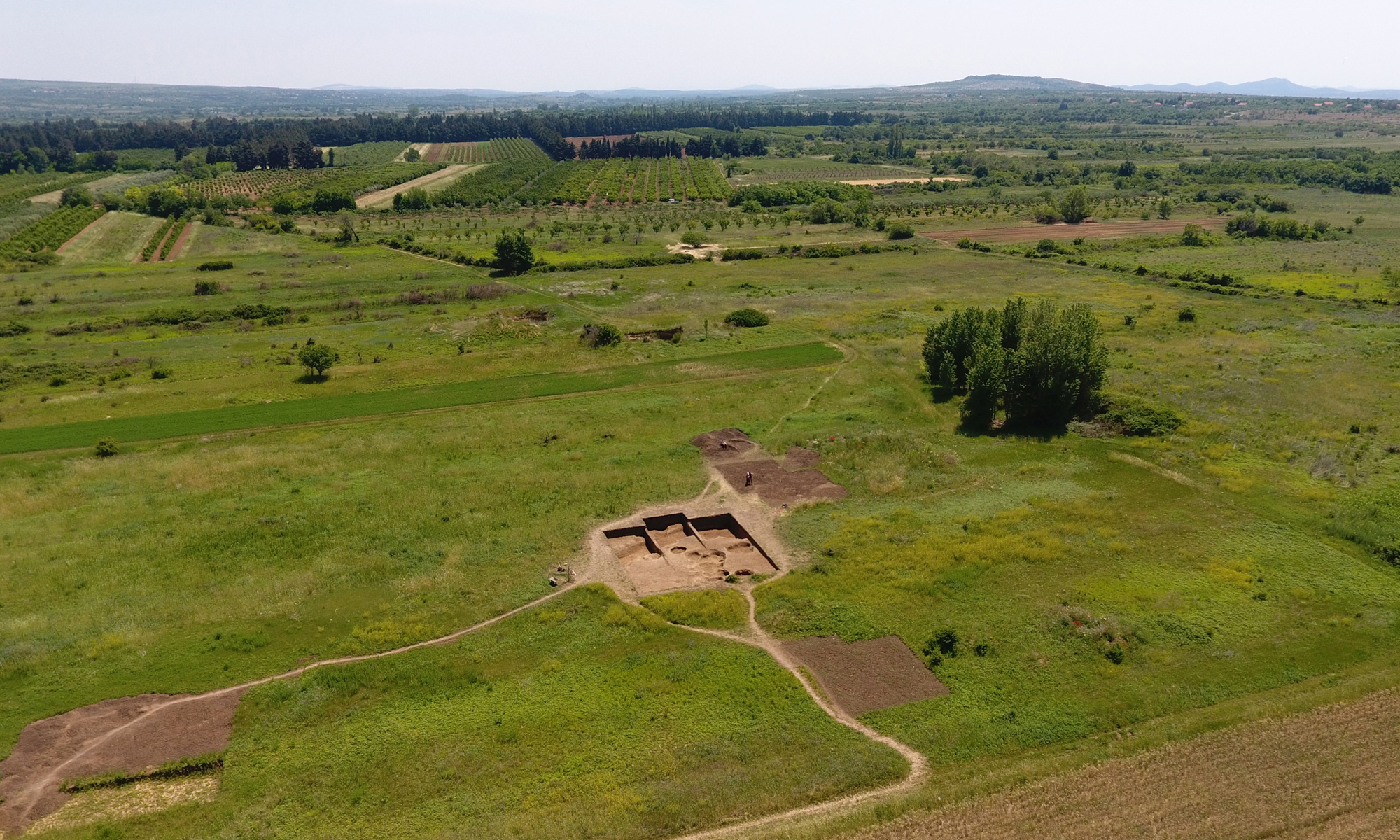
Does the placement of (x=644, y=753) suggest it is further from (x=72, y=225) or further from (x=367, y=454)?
(x=72, y=225)

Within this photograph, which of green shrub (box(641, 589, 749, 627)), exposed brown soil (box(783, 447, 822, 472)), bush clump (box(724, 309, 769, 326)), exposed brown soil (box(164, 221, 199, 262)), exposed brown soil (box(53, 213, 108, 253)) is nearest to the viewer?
green shrub (box(641, 589, 749, 627))

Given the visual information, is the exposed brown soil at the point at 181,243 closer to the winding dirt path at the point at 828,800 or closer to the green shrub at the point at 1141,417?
the winding dirt path at the point at 828,800

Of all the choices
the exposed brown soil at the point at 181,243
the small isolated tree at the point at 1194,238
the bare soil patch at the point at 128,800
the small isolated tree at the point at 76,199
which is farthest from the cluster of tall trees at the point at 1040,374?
the small isolated tree at the point at 76,199

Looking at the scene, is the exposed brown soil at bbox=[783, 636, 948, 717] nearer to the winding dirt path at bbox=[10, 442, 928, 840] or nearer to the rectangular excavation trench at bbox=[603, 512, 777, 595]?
the winding dirt path at bbox=[10, 442, 928, 840]

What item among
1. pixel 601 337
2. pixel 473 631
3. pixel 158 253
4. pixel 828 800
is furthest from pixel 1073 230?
pixel 158 253

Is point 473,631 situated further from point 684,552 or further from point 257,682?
point 684,552

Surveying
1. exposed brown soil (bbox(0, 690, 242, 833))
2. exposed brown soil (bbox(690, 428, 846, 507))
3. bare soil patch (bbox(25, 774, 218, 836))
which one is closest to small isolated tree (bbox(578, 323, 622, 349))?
exposed brown soil (bbox(690, 428, 846, 507))

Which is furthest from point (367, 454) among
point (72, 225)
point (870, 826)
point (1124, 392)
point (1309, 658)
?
point (72, 225)
